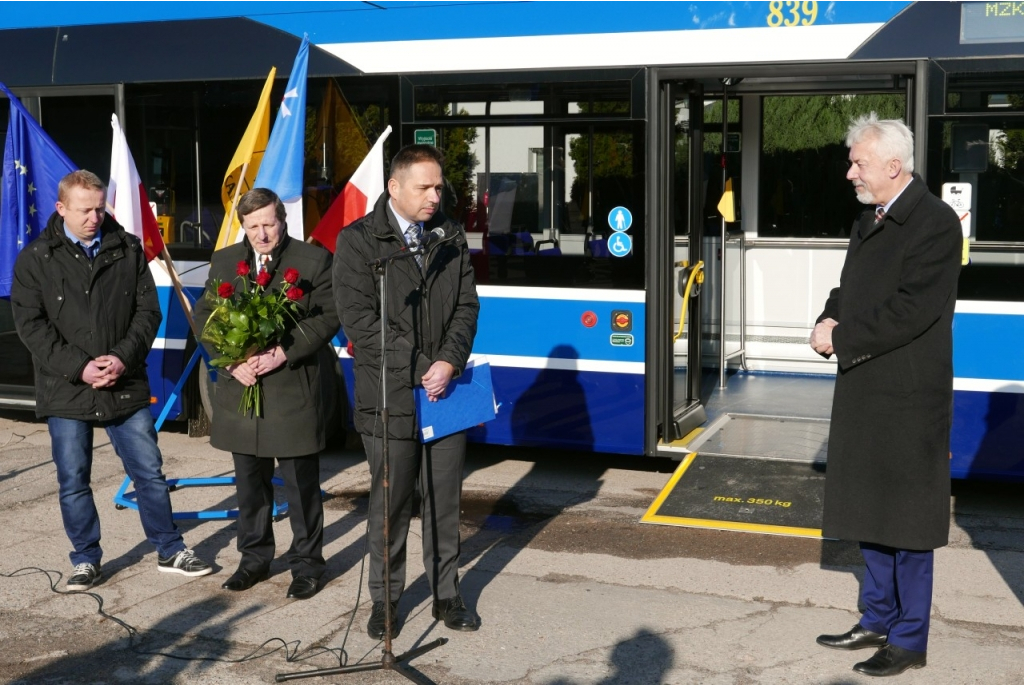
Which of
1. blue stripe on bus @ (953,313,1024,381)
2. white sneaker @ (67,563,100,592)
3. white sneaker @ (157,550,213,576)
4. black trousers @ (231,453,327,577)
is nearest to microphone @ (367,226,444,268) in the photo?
black trousers @ (231,453,327,577)

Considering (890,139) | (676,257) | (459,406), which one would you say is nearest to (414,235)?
(459,406)

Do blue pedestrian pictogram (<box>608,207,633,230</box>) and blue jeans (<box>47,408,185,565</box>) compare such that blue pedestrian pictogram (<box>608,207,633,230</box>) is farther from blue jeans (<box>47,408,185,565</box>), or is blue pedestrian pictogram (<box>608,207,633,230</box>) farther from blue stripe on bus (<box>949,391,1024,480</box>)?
blue jeans (<box>47,408,185,565</box>)

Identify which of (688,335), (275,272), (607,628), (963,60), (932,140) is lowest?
(607,628)

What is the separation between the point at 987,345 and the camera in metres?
6.33

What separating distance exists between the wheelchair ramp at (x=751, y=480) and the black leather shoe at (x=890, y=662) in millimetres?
1701

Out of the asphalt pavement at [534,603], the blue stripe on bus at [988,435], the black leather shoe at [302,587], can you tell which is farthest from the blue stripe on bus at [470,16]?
the black leather shoe at [302,587]

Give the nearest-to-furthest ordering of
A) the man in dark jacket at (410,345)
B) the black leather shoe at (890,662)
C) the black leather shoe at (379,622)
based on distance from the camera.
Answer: the black leather shoe at (890,662) → the man in dark jacket at (410,345) → the black leather shoe at (379,622)

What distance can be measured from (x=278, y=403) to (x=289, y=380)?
111 mm

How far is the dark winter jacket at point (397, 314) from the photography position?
4.64 m

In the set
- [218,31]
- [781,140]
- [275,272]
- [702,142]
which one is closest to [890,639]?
[275,272]

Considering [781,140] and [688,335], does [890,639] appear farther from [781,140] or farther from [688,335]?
[781,140]

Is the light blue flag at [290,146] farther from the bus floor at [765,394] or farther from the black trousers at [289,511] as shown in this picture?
the bus floor at [765,394]

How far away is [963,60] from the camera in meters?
6.22

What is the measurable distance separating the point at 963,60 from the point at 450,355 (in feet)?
10.9
